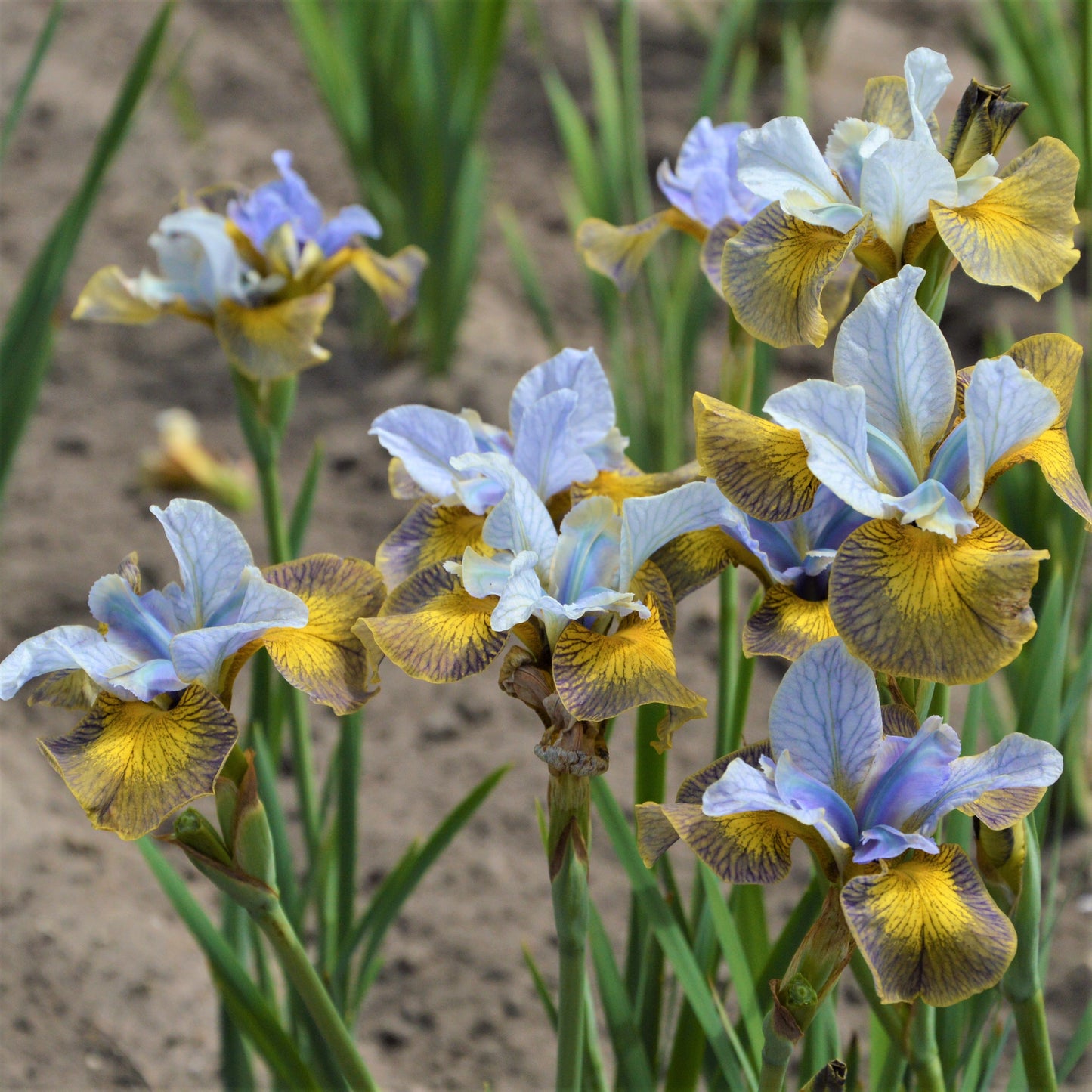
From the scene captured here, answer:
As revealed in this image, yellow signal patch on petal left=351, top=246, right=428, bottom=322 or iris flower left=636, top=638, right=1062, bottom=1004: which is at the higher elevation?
yellow signal patch on petal left=351, top=246, right=428, bottom=322

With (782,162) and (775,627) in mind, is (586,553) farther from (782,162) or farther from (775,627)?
(782,162)

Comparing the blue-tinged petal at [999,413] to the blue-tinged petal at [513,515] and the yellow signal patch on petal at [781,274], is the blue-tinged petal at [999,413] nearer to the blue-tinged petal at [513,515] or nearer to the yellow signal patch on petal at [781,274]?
the yellow signal patch on petal at [781,274]

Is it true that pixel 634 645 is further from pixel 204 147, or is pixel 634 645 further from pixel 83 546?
pixel 204 147

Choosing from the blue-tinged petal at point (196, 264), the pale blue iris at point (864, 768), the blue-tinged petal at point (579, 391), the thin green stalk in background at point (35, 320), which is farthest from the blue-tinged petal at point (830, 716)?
the thin green stalk in background at point (35, 320)

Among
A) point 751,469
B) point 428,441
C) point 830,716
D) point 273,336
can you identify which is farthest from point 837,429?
point 273,336

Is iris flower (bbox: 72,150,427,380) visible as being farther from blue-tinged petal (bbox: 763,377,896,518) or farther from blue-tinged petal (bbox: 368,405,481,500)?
blue-tinged petal (bbox: 763,377,896,518)

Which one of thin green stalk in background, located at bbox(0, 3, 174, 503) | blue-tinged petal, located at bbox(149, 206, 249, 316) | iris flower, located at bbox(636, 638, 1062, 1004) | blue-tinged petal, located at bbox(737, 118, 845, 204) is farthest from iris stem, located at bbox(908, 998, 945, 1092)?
thin green stalk in background, located at bbox(0, 3, 174, 503)
